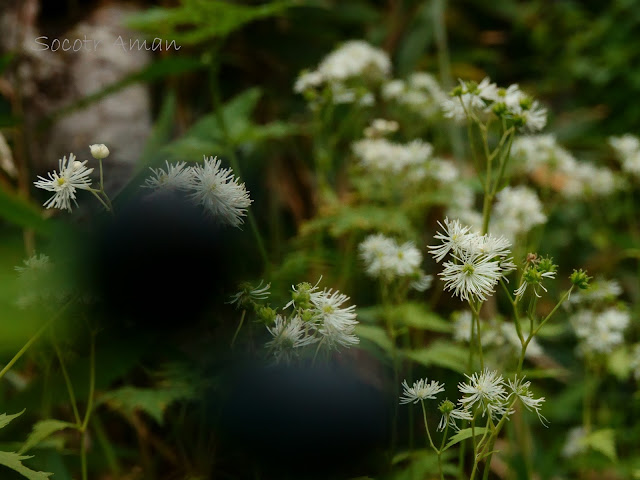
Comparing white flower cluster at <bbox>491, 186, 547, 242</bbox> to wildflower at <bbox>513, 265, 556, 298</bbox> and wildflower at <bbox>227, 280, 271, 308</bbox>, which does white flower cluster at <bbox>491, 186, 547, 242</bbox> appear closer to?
wildflower at <bbox>513, 265, 556, 298</bbox>

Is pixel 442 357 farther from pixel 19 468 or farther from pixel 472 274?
pixel 19 468

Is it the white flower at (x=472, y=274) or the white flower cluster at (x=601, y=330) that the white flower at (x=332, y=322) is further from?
the white flower cluster at (x=601, y=330)

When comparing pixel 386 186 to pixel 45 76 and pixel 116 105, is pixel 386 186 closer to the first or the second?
pixel 116 105

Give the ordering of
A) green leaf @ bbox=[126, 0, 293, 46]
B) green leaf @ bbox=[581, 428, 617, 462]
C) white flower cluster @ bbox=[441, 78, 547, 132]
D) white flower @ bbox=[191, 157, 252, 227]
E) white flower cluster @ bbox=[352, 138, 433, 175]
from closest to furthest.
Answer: white flower @ bbox=[191, 157, 252, 227], white flower cluster @ bbox=[441, 78, 547, 132], green leaf @ bbox=[581, 428, 617, 462], green leaf @ bbox=[126, 0, 293, 46], white flower cluster @ bbox=[352, 138, 433, 175]

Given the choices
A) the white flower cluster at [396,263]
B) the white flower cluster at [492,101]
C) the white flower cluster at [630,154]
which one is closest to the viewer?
the white flower cluster at [492,101]

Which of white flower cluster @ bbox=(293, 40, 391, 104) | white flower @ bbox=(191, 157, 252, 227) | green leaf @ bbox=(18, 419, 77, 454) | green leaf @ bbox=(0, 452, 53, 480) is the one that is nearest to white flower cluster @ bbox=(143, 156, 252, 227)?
white flower @ bbox=(191, 157, 252, 227)

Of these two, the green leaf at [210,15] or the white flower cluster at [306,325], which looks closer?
the white flower cluster at [306,325]

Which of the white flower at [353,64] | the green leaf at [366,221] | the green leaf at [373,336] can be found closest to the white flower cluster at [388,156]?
the green leaf at [366,221]
